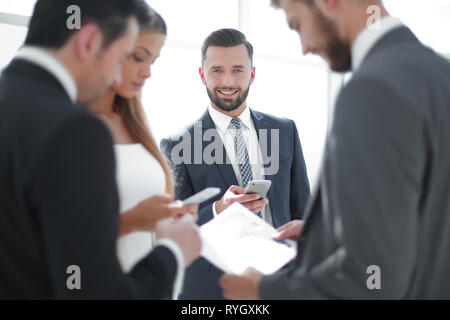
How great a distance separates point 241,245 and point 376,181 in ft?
2.23

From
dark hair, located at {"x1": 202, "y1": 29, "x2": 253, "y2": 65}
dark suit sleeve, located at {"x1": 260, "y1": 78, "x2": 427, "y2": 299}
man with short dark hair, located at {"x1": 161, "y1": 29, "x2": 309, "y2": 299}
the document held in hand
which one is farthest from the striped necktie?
dark suit sleeve, located at {"x1": 260, "y1": 78, "x2": 427, "y2": 299}

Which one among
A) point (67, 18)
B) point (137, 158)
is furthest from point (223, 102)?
point (67, 18)

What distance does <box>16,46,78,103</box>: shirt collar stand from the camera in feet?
2.86

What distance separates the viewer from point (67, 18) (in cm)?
94

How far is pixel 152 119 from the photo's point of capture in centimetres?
354

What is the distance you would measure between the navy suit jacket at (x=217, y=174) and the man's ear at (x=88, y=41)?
1.33 meters

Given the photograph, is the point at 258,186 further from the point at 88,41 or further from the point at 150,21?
the point at 88,41

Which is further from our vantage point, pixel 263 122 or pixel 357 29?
pixel 263 122

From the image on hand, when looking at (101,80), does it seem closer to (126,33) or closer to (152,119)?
(126,33)

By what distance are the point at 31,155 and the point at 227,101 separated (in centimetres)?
172

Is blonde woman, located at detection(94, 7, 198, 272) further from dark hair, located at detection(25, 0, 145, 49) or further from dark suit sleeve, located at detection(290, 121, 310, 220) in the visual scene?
dark suit sleeve, located at detection(290, 121, 310, 220)
